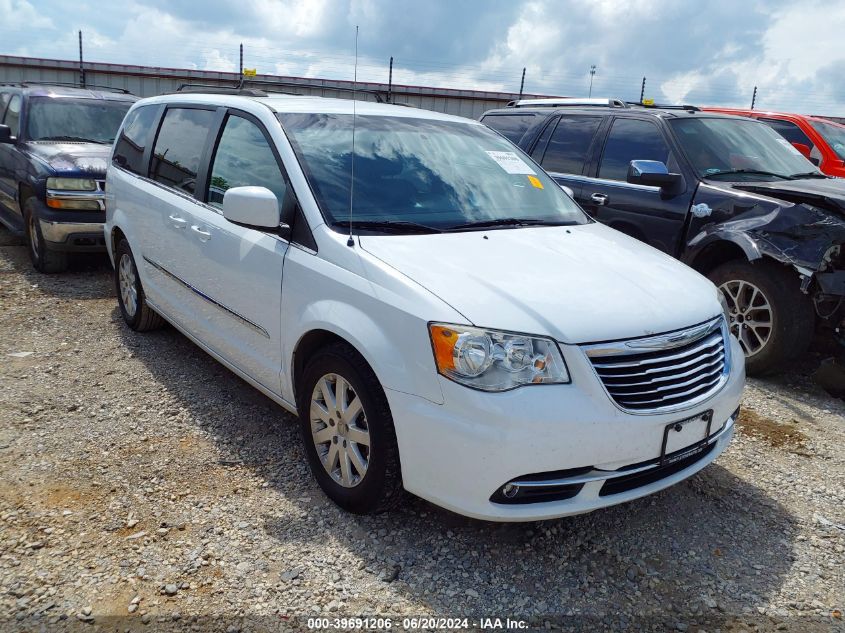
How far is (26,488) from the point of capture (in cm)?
315

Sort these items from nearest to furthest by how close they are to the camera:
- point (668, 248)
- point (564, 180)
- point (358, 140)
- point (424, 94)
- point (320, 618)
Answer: point (320, 618), point (358, 140), point (668, 248), point (564, 180), point (424, 94)

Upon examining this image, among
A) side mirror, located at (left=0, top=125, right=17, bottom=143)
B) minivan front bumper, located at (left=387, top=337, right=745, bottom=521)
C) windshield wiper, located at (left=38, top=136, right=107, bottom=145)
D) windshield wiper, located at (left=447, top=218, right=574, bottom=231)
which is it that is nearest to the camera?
minivan front bumper, located at (left=387, top=337, right=745, bottom=521)

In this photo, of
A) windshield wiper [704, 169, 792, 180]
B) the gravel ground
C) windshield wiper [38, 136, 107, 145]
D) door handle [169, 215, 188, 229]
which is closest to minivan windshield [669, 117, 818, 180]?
windshield wiper [704, 169, 792, 180]

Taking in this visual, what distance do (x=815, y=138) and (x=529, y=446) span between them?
26.8 feet

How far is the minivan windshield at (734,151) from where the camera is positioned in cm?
541

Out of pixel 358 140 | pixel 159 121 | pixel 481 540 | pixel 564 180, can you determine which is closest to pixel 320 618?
pixel 481 540

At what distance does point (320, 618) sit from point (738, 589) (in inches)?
63.1

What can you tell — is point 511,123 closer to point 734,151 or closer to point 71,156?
point 734,151

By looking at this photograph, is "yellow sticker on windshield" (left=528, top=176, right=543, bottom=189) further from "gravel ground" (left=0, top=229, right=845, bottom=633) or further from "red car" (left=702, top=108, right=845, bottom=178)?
"red car" (left=702, top=108, right=845, bottom=178)

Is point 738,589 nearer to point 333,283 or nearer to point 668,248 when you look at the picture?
point 333,283

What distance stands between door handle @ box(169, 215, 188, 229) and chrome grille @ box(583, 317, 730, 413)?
2.59m

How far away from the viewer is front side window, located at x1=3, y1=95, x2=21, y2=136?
7.53m

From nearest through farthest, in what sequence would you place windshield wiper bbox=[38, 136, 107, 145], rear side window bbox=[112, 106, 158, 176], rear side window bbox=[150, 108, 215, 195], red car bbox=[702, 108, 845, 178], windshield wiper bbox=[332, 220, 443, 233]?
windshield wiper bbox=[332, 220, 443, 233], rear side window bbox=[150, 108, 215, 195], rear side window bbox=[112, 106, 158, 176], windshield wiper bbox=[38, 136, 107, 145], red car bbox=[702, 108, 845, 178]

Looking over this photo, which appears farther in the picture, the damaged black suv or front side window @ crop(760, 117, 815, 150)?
front side window @ crop(760, 117, 815, 150)
